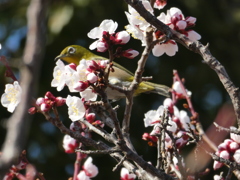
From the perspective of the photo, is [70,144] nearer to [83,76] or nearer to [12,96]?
[12,96]

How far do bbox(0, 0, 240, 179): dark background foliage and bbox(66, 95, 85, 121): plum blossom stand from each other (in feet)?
11.0

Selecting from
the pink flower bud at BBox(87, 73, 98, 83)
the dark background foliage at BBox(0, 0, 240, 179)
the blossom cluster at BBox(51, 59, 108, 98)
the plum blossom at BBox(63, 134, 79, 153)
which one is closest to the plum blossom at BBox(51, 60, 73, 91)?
the blossom cluster at BBox(51, 59, 108, 98)

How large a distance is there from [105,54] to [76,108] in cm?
372

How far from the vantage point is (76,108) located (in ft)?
5.52

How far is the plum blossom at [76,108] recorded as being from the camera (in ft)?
5.46

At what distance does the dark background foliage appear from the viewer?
520 cm

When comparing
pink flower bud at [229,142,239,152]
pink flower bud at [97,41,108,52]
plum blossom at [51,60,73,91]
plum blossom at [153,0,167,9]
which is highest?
plum blossom at [153,0,167,9]

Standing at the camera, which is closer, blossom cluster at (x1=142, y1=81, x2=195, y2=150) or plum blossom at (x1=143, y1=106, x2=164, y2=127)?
blossom cluster at (x1=142, y1=81, x2=195, y2=150)

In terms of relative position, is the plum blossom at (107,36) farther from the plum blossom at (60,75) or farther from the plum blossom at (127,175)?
the plum blossom at (127,175)

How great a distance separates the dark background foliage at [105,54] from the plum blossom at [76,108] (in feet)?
11.0

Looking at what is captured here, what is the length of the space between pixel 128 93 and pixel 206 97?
439 centimetres

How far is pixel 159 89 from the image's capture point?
345 cm

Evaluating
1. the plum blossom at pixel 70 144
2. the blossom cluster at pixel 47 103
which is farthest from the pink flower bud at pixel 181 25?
the plum blossom at pixel 70 144

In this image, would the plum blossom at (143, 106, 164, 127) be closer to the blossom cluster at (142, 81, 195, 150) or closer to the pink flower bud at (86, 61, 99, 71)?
the blossom cluster at (142, 81, 195, 150)
